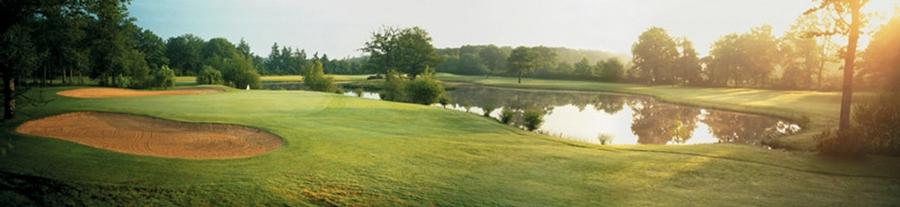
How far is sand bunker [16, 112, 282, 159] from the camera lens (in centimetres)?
1154

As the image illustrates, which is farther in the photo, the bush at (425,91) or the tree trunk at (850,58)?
the bush at (425,91)

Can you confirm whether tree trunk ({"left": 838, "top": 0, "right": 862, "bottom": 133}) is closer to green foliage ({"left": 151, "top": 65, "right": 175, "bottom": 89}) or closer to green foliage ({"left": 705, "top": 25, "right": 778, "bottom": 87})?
green foliage ({"left": 151, "top": 65, "right": 175, "bottom": 89})

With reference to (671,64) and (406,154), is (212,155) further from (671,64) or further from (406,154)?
(671,64)

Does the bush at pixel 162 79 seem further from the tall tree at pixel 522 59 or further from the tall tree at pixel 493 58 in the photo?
the tall tree at pixel 493 58

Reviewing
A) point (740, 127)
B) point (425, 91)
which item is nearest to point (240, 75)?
point (425, 91)

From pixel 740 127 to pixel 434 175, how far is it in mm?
24874

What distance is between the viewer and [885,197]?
9.50 m

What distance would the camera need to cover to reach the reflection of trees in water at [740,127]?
23016 millimetres

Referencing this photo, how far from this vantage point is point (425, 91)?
38.5 m

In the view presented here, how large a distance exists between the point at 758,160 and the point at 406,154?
10434 mm

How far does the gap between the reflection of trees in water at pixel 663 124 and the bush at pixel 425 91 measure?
1573 centimetres

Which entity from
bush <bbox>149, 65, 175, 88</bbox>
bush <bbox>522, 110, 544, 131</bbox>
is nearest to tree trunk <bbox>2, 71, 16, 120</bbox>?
bush <bbox>522, 110, 544, 131</bbox>

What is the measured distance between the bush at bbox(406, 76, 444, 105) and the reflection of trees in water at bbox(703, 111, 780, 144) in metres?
20.1

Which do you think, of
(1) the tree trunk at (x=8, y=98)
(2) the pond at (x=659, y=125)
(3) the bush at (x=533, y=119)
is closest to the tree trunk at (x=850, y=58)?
(2) the pond at (x=659, y=125)
